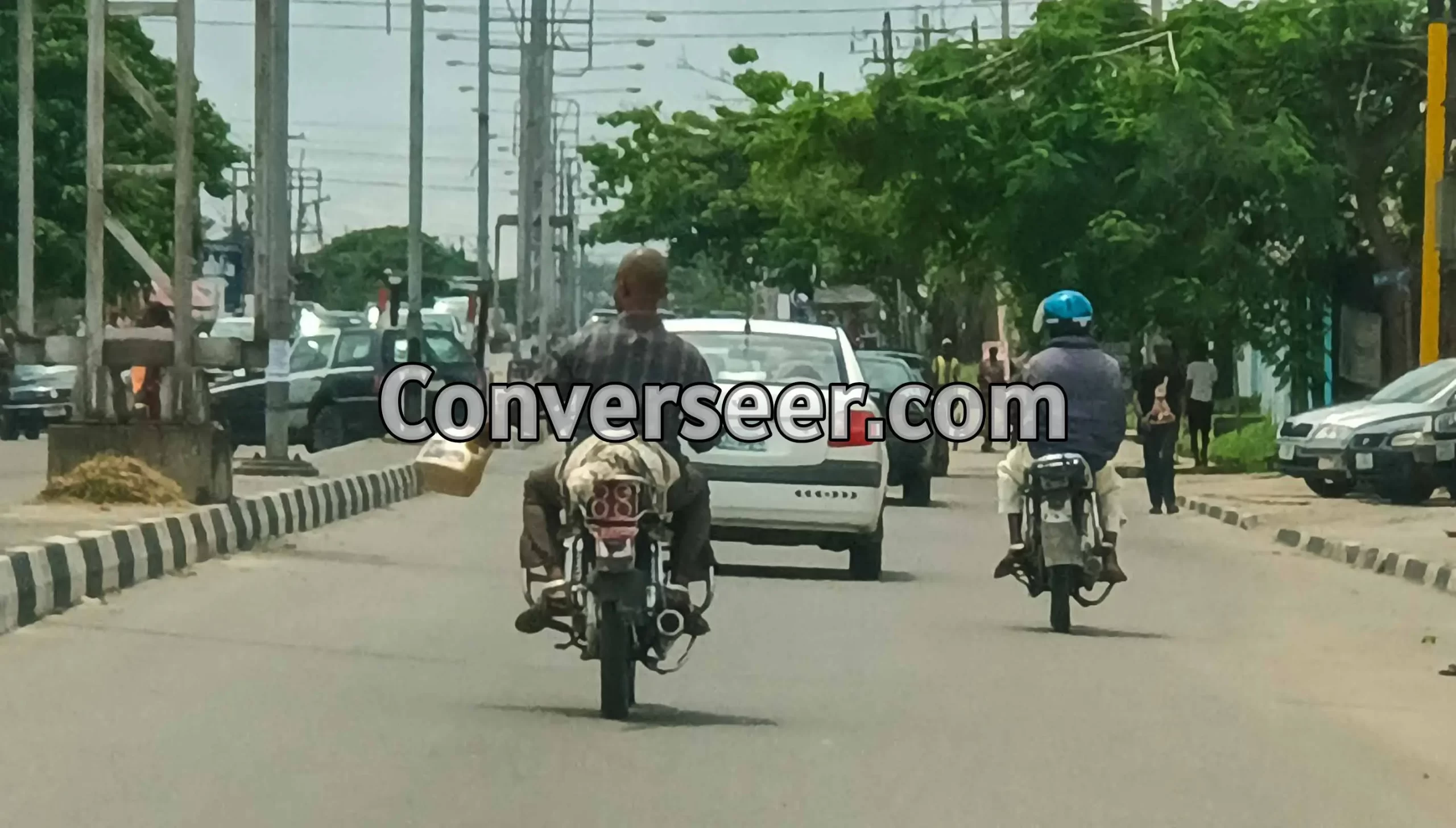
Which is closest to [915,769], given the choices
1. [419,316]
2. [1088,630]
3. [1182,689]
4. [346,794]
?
[346,794]

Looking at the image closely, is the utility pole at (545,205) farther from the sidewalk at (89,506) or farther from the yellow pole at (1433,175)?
the yellow pole at (1433,175)

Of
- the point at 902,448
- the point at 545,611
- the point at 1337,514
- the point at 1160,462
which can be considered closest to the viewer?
the point at 545,611

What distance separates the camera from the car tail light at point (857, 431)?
1694 cm

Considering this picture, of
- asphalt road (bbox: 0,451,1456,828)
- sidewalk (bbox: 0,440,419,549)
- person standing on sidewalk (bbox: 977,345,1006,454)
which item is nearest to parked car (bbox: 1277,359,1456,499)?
person standing on sidewalk (bbox: 977,345,1006,454)

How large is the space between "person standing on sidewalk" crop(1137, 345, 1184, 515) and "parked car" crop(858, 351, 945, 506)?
6.98ft

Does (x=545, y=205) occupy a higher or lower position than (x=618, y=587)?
higher

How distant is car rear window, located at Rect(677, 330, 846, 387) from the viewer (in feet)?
55.7

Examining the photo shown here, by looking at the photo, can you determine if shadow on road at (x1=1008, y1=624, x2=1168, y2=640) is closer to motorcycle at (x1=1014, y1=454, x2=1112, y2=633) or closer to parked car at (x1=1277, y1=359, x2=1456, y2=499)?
motorcycle at (x1=1014, y1=454, x2=1112, y2=633)

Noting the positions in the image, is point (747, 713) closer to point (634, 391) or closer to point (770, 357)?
point (634, 391)

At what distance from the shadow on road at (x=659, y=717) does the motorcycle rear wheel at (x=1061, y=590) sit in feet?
13.0

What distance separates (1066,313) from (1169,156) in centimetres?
1994

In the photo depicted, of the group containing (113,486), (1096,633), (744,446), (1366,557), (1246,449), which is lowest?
(1366,557)

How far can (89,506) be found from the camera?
1998 centimetres

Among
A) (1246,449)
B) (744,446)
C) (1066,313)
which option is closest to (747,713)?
(1066,313)
